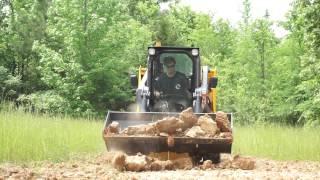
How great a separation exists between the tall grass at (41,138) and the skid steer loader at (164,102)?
4.30 ft

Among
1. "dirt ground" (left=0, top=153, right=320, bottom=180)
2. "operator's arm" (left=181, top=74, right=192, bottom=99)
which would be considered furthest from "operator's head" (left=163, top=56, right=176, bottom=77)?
"dirt ground" (left=0, top=153, right=320, bottom=180)

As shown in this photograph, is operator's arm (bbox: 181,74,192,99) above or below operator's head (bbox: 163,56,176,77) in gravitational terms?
below

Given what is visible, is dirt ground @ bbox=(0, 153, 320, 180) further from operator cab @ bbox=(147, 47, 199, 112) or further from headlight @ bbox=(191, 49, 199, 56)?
headlight @ bbox=(191, 49, 199, 56)

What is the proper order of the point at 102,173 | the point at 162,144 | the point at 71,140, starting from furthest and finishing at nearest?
the point at 71,140, the point at 162,144, the point at 102,173

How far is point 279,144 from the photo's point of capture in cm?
1362

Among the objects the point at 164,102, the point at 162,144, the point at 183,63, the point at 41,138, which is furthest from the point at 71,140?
the point at 162,144

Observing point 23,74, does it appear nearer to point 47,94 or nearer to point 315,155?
point 47,94

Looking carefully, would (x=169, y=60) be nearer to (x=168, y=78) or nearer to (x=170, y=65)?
(x=170, y=65)

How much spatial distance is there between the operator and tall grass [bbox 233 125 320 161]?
2.77 meters

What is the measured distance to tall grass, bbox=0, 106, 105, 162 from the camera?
30.2 feet

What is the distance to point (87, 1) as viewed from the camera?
2559 cm

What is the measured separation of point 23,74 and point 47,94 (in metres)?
5.00

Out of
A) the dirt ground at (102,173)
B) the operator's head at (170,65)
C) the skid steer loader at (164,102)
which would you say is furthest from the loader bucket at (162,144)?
the operator's head at (170,65)

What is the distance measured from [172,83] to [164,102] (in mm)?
410
